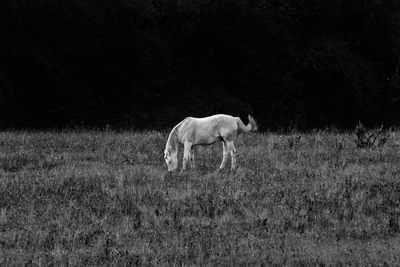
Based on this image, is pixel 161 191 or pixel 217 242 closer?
pixel 217 242

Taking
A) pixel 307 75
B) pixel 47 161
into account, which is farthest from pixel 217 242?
pixel 307 75

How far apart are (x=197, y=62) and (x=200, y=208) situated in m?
28.0

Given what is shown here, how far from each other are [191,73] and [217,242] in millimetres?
29561

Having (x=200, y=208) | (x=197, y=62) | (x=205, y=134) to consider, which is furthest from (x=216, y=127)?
(x=197, y=62)

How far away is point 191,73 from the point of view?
38.1 metres

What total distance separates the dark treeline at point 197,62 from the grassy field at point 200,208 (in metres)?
14.5

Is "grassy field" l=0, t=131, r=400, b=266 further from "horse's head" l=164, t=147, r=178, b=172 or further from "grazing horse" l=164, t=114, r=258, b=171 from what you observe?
A: "grazing horse" l=164, t=114, r=258, b=171

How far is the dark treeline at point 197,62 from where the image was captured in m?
31.2

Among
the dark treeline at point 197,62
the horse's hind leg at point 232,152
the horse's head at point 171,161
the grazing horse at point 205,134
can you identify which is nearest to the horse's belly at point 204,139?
the grazing horse at point 205,134

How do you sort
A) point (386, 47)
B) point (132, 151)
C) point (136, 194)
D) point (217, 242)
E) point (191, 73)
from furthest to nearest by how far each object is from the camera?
point (386, 47) < point (191, 73) < point (132, 151) < point (136, 194) < point (217, 242)

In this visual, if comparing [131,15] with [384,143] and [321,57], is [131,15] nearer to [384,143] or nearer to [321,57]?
[321,57]

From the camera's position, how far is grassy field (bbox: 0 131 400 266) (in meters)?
8.38

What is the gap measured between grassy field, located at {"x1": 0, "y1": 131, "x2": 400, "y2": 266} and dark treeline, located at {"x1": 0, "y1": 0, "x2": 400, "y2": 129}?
47.6 feet

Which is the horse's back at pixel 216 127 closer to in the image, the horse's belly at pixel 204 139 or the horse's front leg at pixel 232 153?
the horse's belly at pixel 204 139
